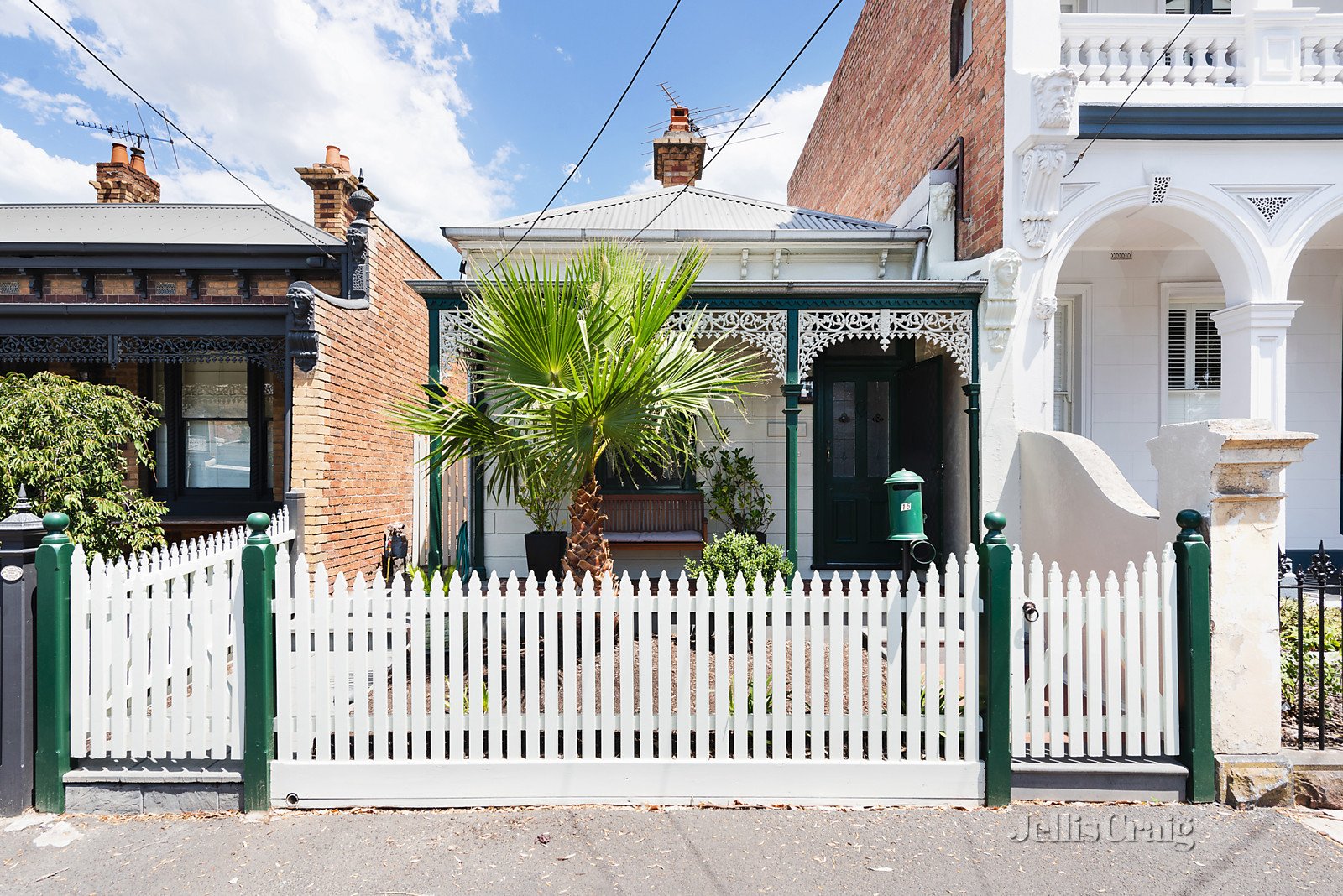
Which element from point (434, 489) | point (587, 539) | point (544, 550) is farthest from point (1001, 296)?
point (434, 489)

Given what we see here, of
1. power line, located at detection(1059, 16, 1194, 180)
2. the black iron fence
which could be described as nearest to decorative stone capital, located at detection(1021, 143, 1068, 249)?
power line, located at detection(1059, 16, 1194, 180)

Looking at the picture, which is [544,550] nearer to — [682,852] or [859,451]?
[859,451]

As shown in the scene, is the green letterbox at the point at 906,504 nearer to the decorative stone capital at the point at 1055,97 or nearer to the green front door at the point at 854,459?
the green front door at the point at 854,459

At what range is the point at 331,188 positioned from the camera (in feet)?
28.1

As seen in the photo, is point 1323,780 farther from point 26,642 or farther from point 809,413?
point 26,642

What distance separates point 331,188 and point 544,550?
5673 millimetres

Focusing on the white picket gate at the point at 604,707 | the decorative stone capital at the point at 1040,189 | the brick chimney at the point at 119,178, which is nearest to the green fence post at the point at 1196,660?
the white picket gate at the point at 604,707

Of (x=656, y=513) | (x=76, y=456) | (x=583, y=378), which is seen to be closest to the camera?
(x=583, y=378)

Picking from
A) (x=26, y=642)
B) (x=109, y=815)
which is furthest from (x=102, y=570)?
(x=109, y=815)

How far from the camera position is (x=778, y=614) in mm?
3322

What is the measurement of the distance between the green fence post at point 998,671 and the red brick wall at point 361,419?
4.17 metres

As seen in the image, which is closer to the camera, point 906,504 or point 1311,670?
point 1311,670

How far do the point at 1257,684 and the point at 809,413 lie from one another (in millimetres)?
4903

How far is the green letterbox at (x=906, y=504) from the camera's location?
4.94 m
